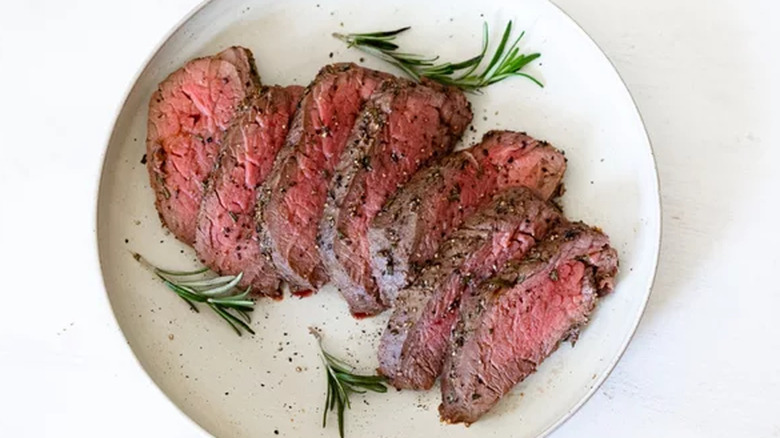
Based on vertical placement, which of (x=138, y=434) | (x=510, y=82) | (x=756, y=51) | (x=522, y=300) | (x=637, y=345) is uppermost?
(x=510, y=82)

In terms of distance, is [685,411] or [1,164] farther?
[1,164]

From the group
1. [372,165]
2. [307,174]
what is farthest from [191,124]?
[372,165]

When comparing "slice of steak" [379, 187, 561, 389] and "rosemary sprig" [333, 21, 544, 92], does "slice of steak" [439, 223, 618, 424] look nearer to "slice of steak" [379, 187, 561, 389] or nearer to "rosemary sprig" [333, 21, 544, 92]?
"slice of steak" [379, 187, 561, 389]

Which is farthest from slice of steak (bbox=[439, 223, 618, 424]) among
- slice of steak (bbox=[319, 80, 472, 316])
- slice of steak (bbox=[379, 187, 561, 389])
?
slice of steak (bbox=[319, 80, 472, 316])

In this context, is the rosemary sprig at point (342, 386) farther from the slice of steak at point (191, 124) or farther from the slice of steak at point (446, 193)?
the slice of steak at point (191, 124)

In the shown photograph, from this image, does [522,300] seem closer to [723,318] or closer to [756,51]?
[723,318]

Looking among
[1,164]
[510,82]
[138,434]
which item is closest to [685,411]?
[510,82]

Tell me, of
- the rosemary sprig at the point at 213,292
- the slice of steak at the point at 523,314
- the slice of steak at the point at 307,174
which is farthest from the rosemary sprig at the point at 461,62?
the rosemary sprig at the point at 213,292
